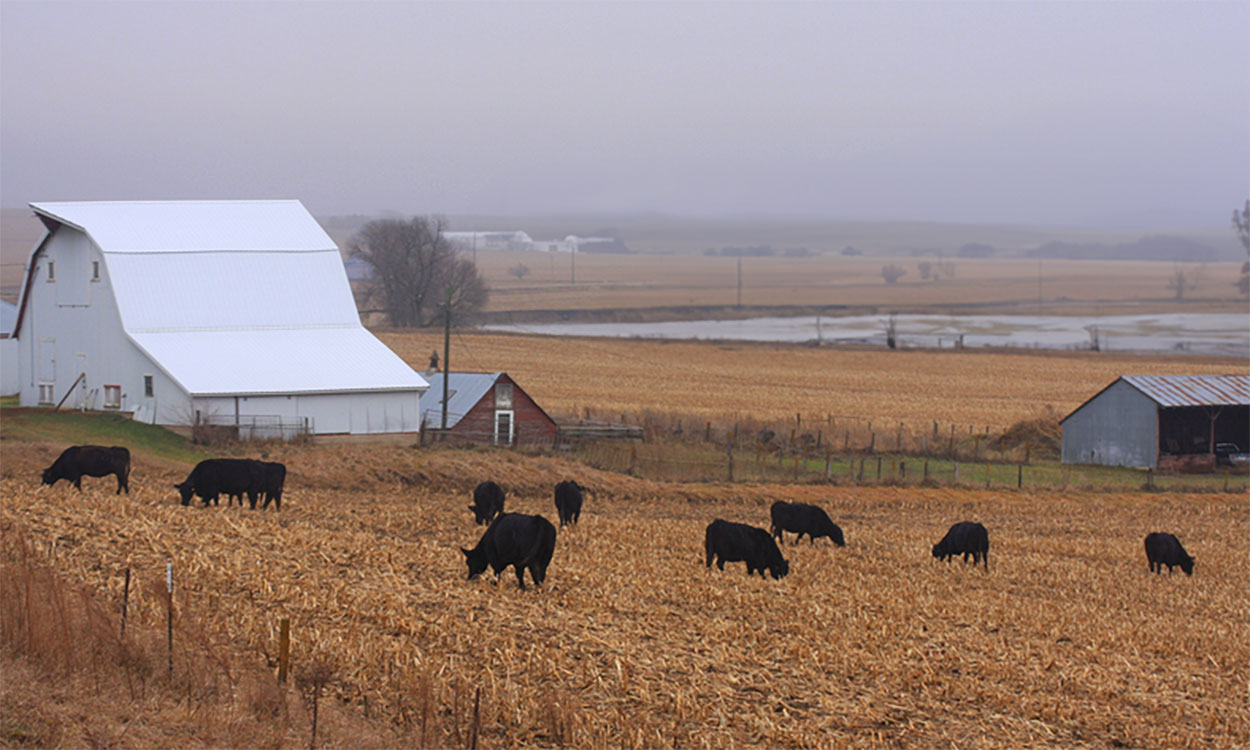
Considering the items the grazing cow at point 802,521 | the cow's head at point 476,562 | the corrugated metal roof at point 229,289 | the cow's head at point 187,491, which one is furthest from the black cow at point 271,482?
the corrugated metal roof at point 229,289

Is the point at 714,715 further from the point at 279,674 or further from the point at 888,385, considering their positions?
the point at 888,385

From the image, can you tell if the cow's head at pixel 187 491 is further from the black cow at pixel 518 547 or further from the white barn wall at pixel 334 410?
the white barn wall at pixel 334 410

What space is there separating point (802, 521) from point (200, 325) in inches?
912

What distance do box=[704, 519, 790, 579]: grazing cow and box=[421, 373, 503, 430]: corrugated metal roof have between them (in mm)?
20528

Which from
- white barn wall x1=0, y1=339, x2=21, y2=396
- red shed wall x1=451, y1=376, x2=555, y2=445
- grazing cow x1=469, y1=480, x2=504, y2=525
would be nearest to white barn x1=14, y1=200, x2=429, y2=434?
white barn wall x1=0, y1=339, x2=21, y2=396

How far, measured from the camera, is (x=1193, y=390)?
44.8 m

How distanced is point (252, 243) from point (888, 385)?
35955 millimetres

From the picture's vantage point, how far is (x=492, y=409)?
40.6 m

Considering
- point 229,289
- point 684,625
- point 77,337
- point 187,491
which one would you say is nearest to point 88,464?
point 187,491

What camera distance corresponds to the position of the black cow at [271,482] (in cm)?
2438

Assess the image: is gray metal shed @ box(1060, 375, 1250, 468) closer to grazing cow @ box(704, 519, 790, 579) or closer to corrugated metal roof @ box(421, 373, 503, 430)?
corrugated metal roof @ box(421, 373, 503, 430)

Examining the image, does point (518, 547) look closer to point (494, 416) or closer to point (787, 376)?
point (494, 416)

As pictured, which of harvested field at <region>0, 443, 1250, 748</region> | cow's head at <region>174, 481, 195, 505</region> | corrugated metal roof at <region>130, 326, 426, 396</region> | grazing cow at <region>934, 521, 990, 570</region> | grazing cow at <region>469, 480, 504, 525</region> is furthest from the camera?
corrugated metal roof at <region>130, 326, 426, 396</region>

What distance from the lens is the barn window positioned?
133 feet
